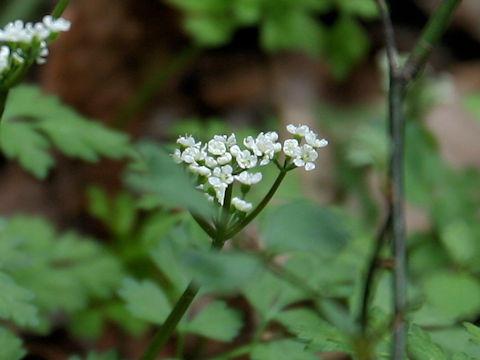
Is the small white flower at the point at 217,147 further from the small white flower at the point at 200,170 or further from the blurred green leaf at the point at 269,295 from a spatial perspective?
the blurred green leaf at the point at 269,295

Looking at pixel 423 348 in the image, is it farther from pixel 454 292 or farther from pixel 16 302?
pixel 454 292

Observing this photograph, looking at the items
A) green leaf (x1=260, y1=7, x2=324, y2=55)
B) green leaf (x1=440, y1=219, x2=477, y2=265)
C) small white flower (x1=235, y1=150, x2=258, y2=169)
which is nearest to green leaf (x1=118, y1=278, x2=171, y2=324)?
small white flower (x1=235, y1=150, x2=258, y2=169)

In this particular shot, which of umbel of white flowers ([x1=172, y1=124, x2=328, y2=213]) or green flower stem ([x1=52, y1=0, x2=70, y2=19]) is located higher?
green flower stem ([x1=52, y1=0, x2=70, y2=19])

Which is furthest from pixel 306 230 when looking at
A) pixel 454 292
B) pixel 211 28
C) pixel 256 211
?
pixel 211 28

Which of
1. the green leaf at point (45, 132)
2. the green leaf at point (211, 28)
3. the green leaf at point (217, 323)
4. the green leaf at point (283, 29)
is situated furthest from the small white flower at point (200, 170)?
the green leaf at point (211, 28)

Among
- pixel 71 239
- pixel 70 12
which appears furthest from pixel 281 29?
pixel 71 239

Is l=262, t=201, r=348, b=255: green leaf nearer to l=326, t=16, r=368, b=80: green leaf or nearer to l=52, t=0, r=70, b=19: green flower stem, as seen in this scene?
l=52, t=0, r=70, b=19: green flower stem
